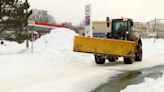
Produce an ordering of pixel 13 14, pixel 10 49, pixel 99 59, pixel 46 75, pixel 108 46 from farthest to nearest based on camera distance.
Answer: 1. pixel 10 49
2. pixel 13 14
3. pixel 99 59
4. pixel 108 46
5. pixel 46 75

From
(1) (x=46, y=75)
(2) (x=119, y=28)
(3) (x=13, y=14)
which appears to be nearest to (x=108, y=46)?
(2) (x=119, y=28)

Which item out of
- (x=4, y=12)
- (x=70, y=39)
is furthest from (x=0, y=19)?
(x=70, y=39)

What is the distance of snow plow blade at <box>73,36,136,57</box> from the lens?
1855 cm

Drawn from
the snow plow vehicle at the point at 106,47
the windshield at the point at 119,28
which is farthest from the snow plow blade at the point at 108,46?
the windshield at the point at 119,28

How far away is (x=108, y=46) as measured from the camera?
18578 millimetres

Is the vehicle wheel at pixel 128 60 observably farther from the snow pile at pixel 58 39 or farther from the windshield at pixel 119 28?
the snow pile at pixel 58 39

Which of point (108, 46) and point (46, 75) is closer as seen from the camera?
point (46, 75)

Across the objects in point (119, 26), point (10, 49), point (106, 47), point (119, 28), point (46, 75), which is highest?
point (119, 26)

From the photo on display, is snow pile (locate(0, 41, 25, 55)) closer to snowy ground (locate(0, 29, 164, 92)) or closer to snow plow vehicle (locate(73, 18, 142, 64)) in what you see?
snowy ground (locate(0, 29, 164, 92))

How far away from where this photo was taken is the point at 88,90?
11.0 metres

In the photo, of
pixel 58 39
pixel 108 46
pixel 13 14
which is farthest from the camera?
pixel 58 39

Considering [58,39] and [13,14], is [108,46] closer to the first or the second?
[13,14]

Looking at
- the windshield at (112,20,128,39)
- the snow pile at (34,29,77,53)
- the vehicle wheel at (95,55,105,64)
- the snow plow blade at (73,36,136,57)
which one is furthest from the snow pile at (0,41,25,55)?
the snow plow blade at (73,36,136,57)

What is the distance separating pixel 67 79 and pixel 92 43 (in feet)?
19.2
